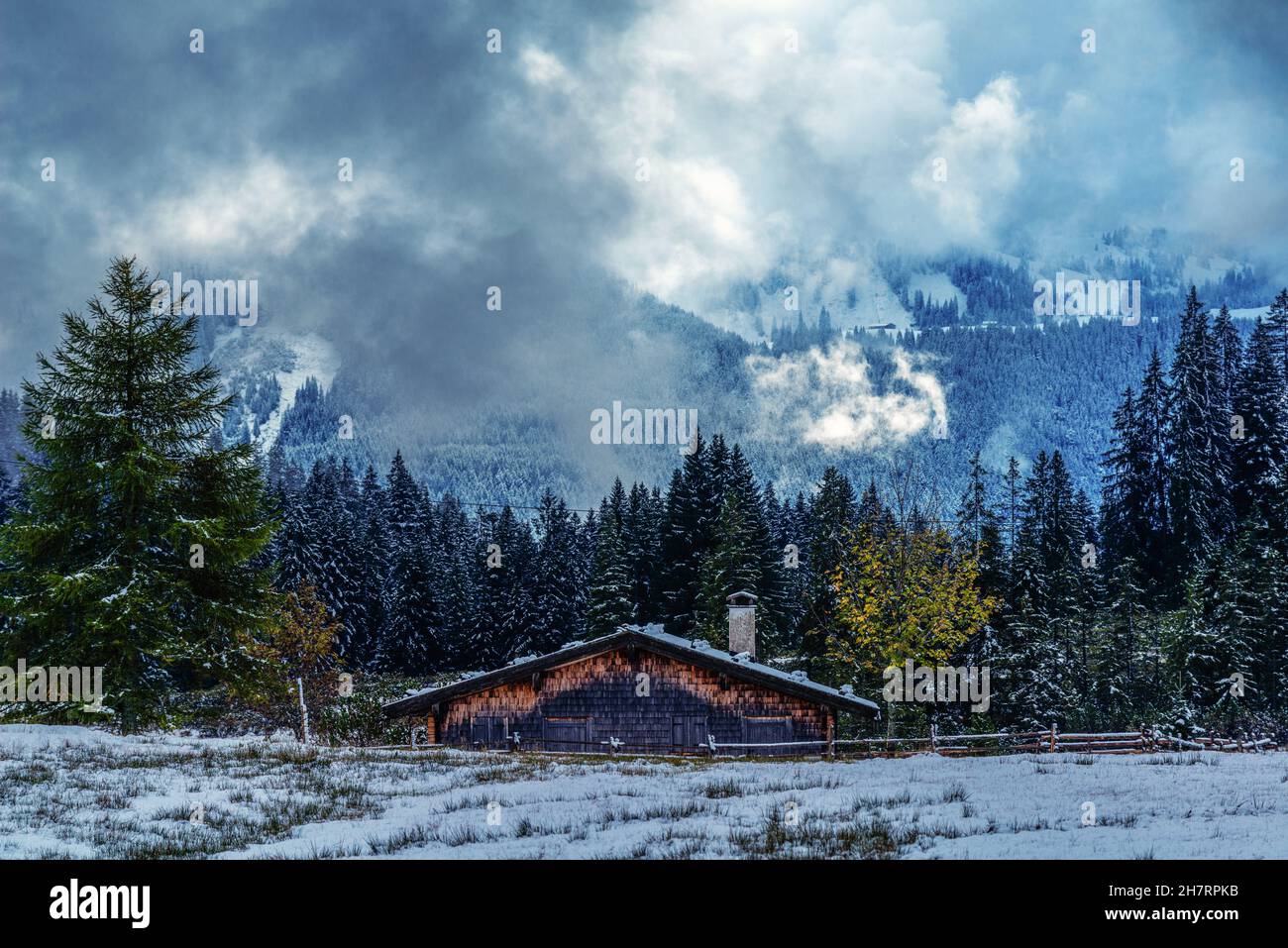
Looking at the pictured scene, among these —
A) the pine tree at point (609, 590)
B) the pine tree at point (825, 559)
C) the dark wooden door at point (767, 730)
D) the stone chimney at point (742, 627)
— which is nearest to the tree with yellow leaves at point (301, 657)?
the stone chimney at point (742, 627)

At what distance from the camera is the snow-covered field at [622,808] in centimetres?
1167

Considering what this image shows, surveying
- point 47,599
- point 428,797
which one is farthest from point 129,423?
point 428,797

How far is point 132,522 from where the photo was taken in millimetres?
32656

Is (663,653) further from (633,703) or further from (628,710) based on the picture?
(628,710)

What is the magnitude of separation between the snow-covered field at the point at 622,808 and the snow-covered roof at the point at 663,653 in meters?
12.7

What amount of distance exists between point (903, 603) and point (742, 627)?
27.6 ft

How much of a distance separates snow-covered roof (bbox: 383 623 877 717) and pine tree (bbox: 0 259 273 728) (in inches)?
287

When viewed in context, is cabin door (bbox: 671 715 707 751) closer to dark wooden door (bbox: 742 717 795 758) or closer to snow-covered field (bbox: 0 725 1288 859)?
dark wooden door (bbox: 742 717 795 758)

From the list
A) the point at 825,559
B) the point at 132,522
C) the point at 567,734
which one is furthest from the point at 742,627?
the point at 825,559

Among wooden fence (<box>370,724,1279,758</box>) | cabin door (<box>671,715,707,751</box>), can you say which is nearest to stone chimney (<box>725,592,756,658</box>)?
cabin door (<box>671,715,707,751</box>)

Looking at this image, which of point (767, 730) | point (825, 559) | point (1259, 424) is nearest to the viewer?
point (767, 730)

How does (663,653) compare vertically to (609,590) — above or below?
below

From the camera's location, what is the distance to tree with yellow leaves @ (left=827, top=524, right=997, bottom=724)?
47.4 metres
